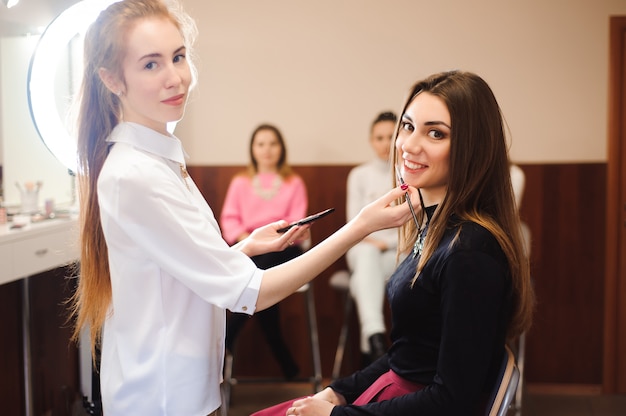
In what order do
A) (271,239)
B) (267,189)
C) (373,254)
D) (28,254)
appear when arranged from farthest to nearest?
(267,189), (373,254), (28,254), (271,239)

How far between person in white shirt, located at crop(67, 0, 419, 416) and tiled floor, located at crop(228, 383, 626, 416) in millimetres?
2222

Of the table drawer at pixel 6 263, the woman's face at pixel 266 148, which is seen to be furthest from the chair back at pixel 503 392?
the woman's face at pixel 266 148

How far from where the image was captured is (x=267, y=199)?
3727 millimetres

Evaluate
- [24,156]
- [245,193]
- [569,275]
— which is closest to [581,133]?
[569,275]

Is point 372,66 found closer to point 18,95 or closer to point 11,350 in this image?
point 18,95

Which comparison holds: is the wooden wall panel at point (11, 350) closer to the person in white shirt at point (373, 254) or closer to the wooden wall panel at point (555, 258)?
the wooden wall panel at point (555, 258)

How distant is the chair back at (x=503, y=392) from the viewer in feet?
4.13

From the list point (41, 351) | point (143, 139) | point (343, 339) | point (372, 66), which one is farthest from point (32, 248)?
point (372, 66)

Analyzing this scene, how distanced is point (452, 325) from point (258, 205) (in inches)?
100

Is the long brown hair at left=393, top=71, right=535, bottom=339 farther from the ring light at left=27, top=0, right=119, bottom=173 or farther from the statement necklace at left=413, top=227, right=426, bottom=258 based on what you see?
the ring light at left=27, top=0, right=119, bottom=173

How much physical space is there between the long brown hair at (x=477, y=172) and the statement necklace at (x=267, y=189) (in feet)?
7.74

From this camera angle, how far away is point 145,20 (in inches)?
53.2

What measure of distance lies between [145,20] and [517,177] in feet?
8.10

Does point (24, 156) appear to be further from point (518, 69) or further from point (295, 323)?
point (518, 69)
